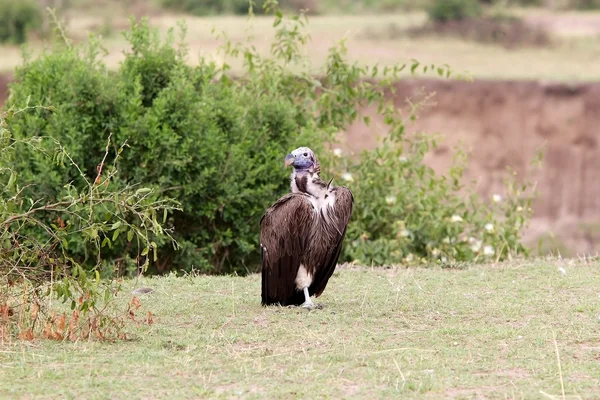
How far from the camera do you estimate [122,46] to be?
2338cm

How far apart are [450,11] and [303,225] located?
68.6 feet

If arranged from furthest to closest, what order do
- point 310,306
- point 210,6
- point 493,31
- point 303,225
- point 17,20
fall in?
point 210,6
point 493,31
point 17,20
point 310,306
point 303,225

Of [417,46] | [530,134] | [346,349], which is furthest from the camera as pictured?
[417,46]

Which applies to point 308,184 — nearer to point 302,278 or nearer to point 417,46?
point 302,278

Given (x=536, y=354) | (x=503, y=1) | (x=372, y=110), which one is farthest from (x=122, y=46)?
(x=536, y=354)

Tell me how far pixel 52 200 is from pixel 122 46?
14.9 meters

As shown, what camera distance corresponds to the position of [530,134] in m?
22.0

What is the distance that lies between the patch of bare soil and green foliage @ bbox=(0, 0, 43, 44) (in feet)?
27.0

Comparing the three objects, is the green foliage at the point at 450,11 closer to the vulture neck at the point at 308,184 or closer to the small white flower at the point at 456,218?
the small white flower at the point at 456,218

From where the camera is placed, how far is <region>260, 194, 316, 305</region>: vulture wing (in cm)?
666

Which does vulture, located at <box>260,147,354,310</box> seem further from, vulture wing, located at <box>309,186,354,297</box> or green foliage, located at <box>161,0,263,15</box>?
green foliage, located at <box>161,0,263,15</box>

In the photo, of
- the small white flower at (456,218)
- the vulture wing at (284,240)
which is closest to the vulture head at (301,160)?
the vulture wing at (284,240)

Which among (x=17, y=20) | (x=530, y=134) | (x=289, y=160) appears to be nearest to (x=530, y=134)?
(x=530, y=134)

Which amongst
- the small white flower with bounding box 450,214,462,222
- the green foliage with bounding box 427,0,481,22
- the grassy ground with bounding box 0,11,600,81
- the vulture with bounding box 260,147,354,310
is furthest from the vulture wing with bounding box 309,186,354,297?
the green foliage with bounding box 427,0,481,22
